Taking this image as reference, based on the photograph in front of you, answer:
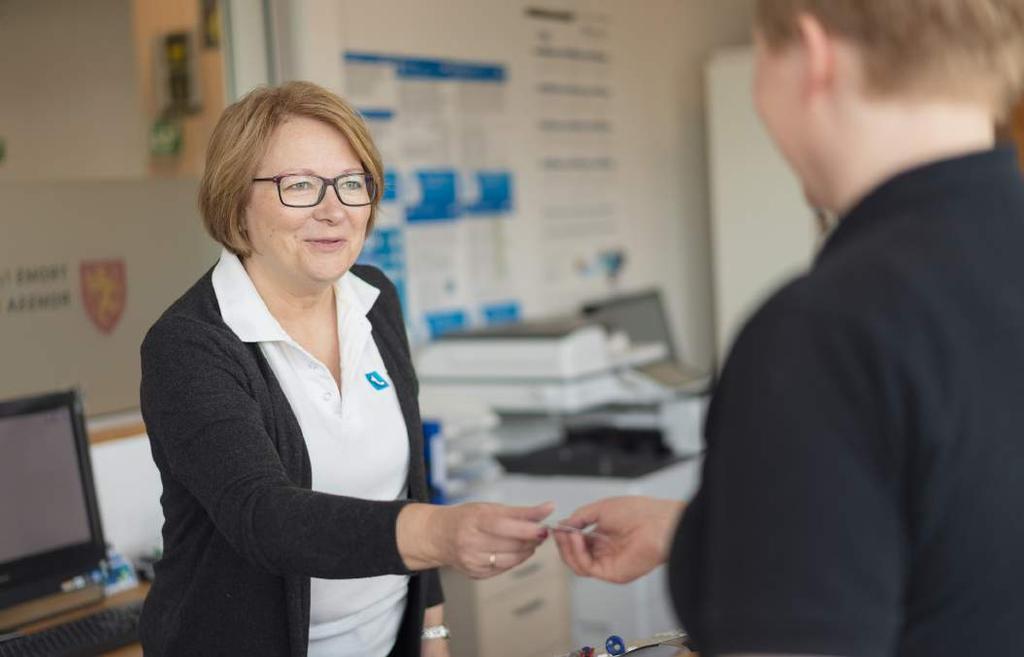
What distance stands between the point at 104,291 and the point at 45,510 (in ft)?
2.76

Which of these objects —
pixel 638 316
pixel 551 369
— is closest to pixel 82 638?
pixel 551 369

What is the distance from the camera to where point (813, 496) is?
2.50 ft

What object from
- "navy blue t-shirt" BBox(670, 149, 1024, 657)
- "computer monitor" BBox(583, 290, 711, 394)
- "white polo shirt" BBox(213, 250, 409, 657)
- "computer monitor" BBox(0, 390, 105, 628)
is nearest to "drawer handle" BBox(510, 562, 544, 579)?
"computer monitor" BBox(583, 290, 711, 394)

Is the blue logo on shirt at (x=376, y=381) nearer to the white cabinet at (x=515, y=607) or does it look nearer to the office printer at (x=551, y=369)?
the white cabinet at (x=515, y=607)

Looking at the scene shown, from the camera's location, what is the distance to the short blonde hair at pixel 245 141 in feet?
5.67

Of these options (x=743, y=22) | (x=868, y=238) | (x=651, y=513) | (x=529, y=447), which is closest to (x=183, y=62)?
(x=529, y=447)

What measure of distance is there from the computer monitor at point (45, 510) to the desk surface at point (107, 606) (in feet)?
0.09

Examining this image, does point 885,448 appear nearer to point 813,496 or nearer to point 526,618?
point 813,496

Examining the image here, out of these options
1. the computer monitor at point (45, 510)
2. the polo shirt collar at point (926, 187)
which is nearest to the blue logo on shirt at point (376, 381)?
the computer monitor at point (45, 510)

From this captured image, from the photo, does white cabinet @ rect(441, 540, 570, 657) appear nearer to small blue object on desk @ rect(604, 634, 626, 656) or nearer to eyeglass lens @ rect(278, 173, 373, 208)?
small blue object on desk @ rect(604, 634, 626, 656)

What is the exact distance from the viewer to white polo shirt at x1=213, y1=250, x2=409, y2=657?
1711 mm

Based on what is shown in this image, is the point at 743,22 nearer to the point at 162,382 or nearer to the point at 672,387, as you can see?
the point at 672,387

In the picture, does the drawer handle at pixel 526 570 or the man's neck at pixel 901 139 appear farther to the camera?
the drawer handle at pixel 526 570

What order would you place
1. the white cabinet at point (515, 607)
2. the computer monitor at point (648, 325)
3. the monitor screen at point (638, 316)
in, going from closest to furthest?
the white cabinet at point (515, 607) < the computer monitor at point (648, 325) < the monitor screen at point (638, 316)
